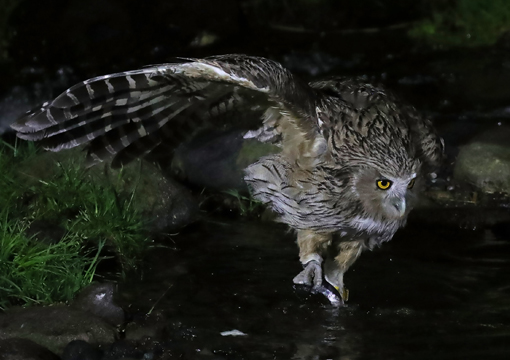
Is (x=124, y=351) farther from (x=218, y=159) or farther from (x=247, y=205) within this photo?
(x=218, y=159)

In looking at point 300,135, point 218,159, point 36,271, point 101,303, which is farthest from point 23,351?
point 218,159

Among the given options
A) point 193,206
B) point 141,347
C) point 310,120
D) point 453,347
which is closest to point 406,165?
point 310,120

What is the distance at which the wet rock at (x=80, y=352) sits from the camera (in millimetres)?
4781

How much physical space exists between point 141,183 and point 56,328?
2.33 metres

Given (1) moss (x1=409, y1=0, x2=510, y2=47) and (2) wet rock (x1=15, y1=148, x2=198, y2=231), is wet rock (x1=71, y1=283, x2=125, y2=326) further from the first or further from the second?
(1) moss (x1=409, y1=0, x2=510, y2=47)

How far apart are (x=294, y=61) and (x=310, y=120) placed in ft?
19.9

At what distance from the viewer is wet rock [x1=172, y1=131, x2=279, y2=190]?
7898mm

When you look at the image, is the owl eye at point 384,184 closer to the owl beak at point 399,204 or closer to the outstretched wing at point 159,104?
the owl beak at point 399,204

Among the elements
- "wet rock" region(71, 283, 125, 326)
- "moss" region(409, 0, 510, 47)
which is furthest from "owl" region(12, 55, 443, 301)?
"moss" region(409, 0, 510, 47)

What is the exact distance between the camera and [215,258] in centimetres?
668

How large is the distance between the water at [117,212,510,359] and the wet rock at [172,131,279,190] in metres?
0.63

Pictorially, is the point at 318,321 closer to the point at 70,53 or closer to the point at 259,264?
the point at 259,264

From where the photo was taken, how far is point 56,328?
496 cm

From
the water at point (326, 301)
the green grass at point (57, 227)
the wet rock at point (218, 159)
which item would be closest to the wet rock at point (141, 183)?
the green grass at point (57, 227)
